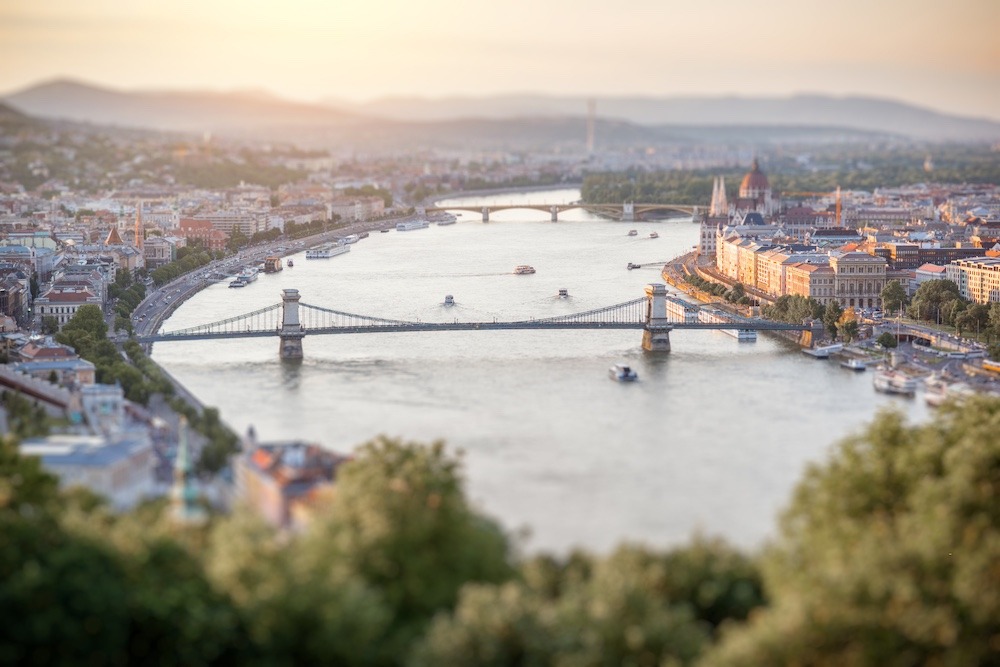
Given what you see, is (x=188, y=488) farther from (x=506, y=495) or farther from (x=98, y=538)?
(x=506, y=495)

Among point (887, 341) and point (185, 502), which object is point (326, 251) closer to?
point (887, 341)

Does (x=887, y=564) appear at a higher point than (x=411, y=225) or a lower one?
higher

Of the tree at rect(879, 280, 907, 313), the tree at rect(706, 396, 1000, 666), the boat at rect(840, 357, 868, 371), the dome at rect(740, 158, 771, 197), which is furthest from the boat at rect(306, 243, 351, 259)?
the tree at rect(706, 396, 1000, 666)

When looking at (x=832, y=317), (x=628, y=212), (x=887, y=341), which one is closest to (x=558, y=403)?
(x=887, y=341)

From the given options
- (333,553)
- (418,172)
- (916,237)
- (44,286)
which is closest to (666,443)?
(333,553)

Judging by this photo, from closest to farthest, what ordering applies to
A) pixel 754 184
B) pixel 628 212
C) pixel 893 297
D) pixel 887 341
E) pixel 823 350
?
1. pixel 823 350
2. pixel 887 341
3. pixel 893 297
4. pixel 754 184
5. pixel 628 212

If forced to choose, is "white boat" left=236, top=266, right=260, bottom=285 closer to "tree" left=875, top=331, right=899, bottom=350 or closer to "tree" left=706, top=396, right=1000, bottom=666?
"tree" left=875, top=331, right=899, bottom=350
